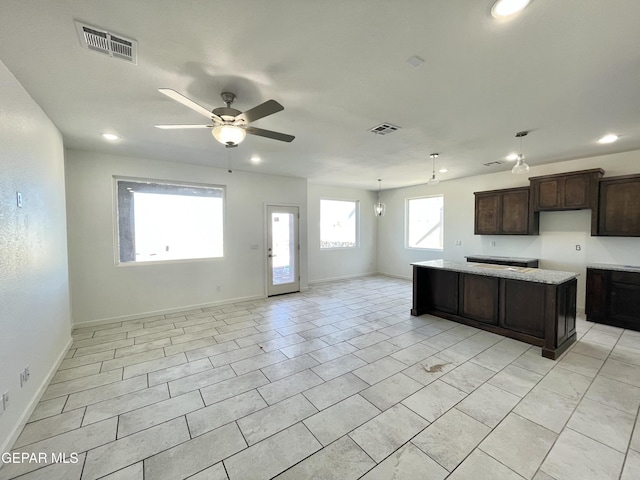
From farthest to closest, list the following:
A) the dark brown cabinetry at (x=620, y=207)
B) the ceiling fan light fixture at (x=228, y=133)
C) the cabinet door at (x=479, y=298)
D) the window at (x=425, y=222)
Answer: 1. the window at (x=425, y=222)
2. the dark brown cabinetry at (x=620, y=207)
3. the cabinet door at (x=479, y=298)
4. the ceiling fan light fixture at (x=228, y=133)

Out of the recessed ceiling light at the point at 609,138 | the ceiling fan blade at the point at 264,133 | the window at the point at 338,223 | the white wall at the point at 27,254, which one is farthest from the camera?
the window at the point at 338,223

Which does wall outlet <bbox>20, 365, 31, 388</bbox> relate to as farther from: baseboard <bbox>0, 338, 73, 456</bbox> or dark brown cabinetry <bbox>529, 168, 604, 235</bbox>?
dark brown cabinetry <bbox>529, 168, 604, 235</bbox>

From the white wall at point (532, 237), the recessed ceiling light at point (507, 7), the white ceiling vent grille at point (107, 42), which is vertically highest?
the white ceiling vent grille at point (107, 42)

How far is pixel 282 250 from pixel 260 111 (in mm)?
4388

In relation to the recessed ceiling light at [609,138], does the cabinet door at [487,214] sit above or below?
A: below

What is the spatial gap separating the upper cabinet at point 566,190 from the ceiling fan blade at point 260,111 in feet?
17.7

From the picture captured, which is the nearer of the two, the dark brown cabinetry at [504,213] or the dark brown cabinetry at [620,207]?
the dark brown cabinetry at [620,207]

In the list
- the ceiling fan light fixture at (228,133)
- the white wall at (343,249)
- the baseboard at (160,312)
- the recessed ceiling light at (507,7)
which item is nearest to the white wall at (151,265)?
the baseboard at (160,312)

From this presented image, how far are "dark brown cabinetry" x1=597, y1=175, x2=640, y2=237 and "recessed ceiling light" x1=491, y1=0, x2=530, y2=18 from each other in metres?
4.52

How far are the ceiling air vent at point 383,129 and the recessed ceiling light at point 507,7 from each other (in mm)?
1650

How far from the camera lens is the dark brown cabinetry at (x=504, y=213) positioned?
521 cm

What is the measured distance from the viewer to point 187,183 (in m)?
5.10
